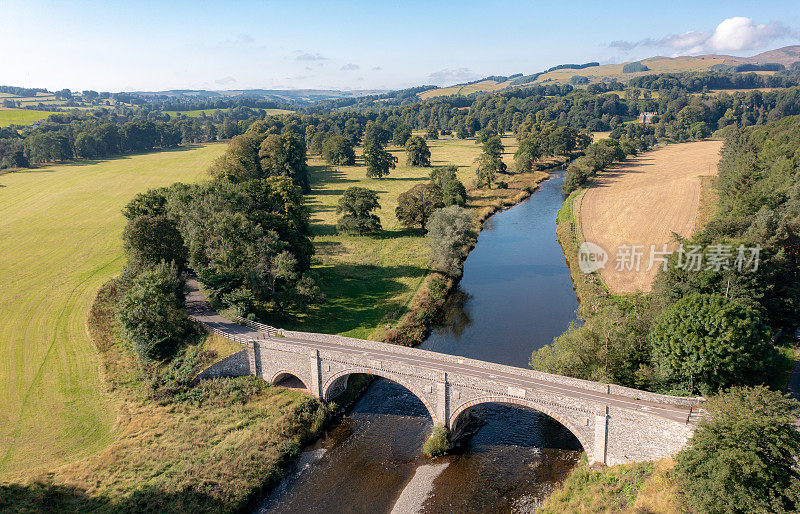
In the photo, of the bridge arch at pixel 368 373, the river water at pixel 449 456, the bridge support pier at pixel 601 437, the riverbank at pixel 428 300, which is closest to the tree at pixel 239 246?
the riverbank at pixel 428 300

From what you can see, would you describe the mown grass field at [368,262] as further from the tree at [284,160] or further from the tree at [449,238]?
the tree at [284,160]

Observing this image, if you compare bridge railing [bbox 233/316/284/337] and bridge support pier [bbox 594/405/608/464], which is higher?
bridge railing [bbox 233/316/284/337]

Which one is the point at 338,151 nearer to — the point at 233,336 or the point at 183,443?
the point at 233,336

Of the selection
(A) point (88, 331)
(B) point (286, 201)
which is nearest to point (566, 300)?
(B) point (286, 201)

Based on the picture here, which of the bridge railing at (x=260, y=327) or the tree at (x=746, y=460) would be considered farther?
the bridge railing at (x=260, y=327)

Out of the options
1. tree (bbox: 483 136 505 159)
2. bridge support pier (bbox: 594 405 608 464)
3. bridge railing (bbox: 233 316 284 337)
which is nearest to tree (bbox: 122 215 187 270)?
bridge railing (bbox: 233 316 284 337)

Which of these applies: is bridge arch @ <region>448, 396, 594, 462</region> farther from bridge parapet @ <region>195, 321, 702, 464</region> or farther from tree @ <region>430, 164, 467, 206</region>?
tree @ <region>430, 164, 467, 206</region>
